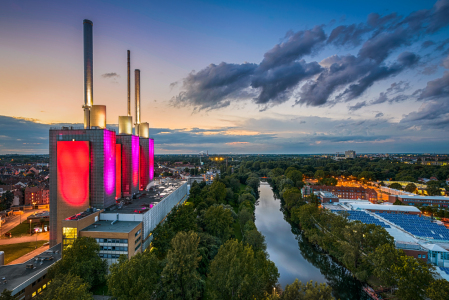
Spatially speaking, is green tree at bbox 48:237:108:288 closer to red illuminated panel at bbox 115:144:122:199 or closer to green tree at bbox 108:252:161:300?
green tree at bbox 108:252:161:300

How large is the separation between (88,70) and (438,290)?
51.5m

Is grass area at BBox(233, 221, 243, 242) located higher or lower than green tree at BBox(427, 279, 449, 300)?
lower

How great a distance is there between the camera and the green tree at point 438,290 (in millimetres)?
16375

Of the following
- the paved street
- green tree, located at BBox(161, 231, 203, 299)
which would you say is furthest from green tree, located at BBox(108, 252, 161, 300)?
the paved street

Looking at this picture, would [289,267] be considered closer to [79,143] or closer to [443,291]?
[443,291]

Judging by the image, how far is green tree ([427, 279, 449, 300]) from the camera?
16.4 m

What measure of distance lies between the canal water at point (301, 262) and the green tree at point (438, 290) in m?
10.1

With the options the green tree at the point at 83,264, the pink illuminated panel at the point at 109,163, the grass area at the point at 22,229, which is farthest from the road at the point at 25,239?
the green tree at the point at 83,264

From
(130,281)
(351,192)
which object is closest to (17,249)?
(130,281)

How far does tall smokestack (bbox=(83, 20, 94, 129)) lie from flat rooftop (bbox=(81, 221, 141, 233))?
55.2ft

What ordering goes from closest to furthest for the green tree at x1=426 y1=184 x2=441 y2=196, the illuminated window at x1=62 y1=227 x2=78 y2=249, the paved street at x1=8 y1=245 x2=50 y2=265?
the illuminated window at x1=62 y1=227 x2=78 y2=249, the paved street at x1=8 y1=245 x2=50 y2=265, the green tree at x1=426 y1=184 x2=441 y2=196

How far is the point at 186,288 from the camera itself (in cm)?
1970

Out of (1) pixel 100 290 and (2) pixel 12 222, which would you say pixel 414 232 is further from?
(2) pixel 12 222

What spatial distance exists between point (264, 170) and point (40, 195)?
107 m
